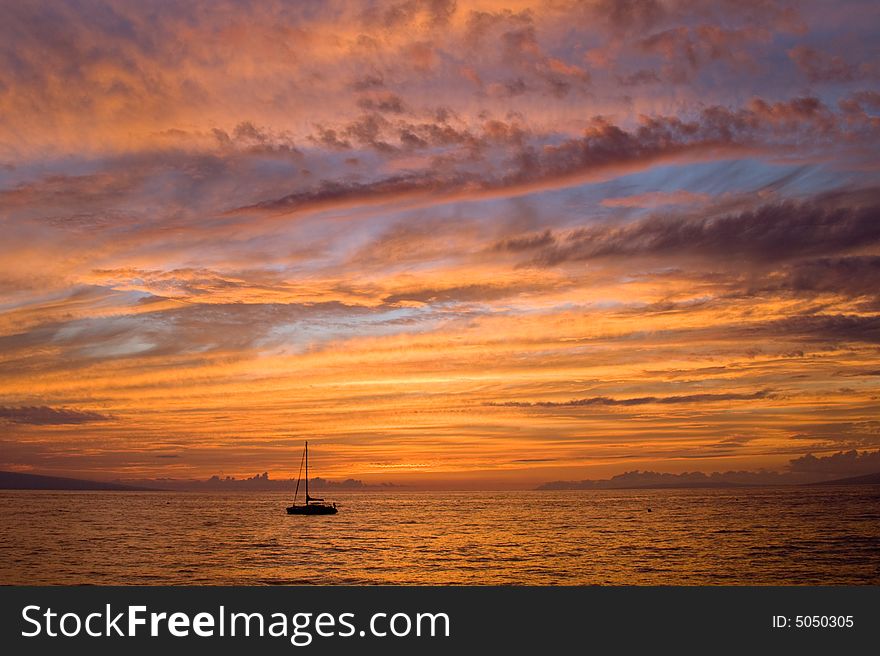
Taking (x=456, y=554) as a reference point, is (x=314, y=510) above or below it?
below

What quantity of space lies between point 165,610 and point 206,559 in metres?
63.0

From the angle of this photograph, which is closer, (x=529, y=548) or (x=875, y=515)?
(x=529, y=548)

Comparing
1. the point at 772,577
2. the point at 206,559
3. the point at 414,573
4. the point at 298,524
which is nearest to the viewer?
the point at 772,577

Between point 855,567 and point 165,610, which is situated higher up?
point 165,610

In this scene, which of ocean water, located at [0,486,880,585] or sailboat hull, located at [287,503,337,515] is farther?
sailboat hull, located at [287,503,337,515]

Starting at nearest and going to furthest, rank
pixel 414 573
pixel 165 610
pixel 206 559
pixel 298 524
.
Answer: pixel 165 610, pixel 414 573, pixel 206 559, pixel 298 524

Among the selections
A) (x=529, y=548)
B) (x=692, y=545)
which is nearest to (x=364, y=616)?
(x=529, y=548)

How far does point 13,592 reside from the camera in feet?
98.7

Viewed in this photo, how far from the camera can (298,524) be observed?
159875 millimetres

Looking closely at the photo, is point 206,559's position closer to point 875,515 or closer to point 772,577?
point 772,577

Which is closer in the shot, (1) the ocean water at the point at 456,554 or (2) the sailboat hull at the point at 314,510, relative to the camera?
(1) the ocean water at the point at 456,554

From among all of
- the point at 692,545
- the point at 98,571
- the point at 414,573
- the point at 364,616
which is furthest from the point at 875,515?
the point at 364,616

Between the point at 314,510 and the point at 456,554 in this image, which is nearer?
the point at 456,554

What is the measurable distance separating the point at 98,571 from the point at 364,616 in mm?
57023
